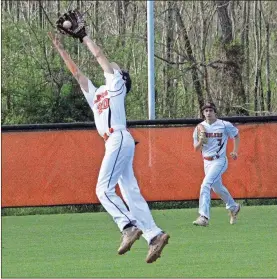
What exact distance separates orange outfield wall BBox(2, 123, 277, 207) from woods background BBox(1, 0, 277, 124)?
7026 mm

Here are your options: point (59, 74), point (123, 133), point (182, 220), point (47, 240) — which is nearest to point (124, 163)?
point (123, 133)

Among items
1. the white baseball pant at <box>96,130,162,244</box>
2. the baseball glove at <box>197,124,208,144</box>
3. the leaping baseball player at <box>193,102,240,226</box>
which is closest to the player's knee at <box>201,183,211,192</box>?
the leaping baseball player at <box>193,102,240,226</box>

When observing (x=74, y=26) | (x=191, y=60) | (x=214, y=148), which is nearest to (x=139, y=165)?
(x=214, y=148)

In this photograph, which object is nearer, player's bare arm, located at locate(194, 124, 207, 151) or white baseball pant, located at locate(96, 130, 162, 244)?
white baseball pant, located at locate(96, 130, 162, 244)

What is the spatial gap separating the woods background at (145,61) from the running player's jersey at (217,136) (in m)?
10.1

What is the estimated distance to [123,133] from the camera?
35.3ft

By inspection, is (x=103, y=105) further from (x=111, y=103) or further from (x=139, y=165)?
(x=139, y=165)

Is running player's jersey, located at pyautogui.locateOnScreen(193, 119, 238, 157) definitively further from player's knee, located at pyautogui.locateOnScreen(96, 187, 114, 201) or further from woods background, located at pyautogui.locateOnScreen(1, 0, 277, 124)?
woods background, located at pyautogui.locateOnScreen(1, 0, 277, 124)

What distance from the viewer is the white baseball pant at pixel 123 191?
34.9 feet

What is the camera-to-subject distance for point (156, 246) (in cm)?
1055

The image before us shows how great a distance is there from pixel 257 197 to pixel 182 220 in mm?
2800

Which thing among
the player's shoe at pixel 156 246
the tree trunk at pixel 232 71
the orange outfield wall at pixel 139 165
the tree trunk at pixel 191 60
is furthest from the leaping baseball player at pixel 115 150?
the tree trunk at pixel 232 71

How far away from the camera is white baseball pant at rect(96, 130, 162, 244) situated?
34.9 ft

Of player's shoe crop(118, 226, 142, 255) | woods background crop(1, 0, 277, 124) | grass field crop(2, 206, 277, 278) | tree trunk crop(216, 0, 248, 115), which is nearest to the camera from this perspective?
player's shoe crop(118, 226, 142, 255)
